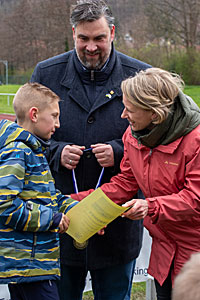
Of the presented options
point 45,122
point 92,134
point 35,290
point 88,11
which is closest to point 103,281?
point 35,290

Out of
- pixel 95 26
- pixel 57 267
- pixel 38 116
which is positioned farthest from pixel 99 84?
pixel 57 267

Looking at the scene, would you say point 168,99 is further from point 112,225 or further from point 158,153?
point 112,225

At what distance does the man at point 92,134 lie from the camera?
257cm

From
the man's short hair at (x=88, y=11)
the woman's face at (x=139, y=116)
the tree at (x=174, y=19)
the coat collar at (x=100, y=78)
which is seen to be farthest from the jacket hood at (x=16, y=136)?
the tree at (x=174, y=19)

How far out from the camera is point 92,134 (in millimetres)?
2674

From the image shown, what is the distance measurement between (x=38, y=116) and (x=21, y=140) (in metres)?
0.20

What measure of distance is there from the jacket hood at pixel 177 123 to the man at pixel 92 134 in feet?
1.43

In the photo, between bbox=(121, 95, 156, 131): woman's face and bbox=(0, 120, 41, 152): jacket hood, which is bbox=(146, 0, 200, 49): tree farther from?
bbox=(0, 120, 41, 152): jacket hood

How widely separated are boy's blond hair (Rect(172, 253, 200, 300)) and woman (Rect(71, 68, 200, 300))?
101cm

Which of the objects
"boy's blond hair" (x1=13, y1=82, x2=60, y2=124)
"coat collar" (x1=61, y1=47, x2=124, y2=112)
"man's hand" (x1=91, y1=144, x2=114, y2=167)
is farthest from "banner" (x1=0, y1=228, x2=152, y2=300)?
"boy's blond hair" (x1=13, y1=82, x2=60, y2=124)

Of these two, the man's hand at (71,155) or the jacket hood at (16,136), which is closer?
the jacket hood at (16,136)

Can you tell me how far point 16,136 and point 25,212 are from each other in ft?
1.24

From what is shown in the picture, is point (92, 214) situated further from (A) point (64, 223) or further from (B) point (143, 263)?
(B) point (143, 263)

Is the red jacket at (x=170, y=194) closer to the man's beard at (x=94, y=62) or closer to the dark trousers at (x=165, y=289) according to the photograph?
the dark trousers at (x=165, y=289)
